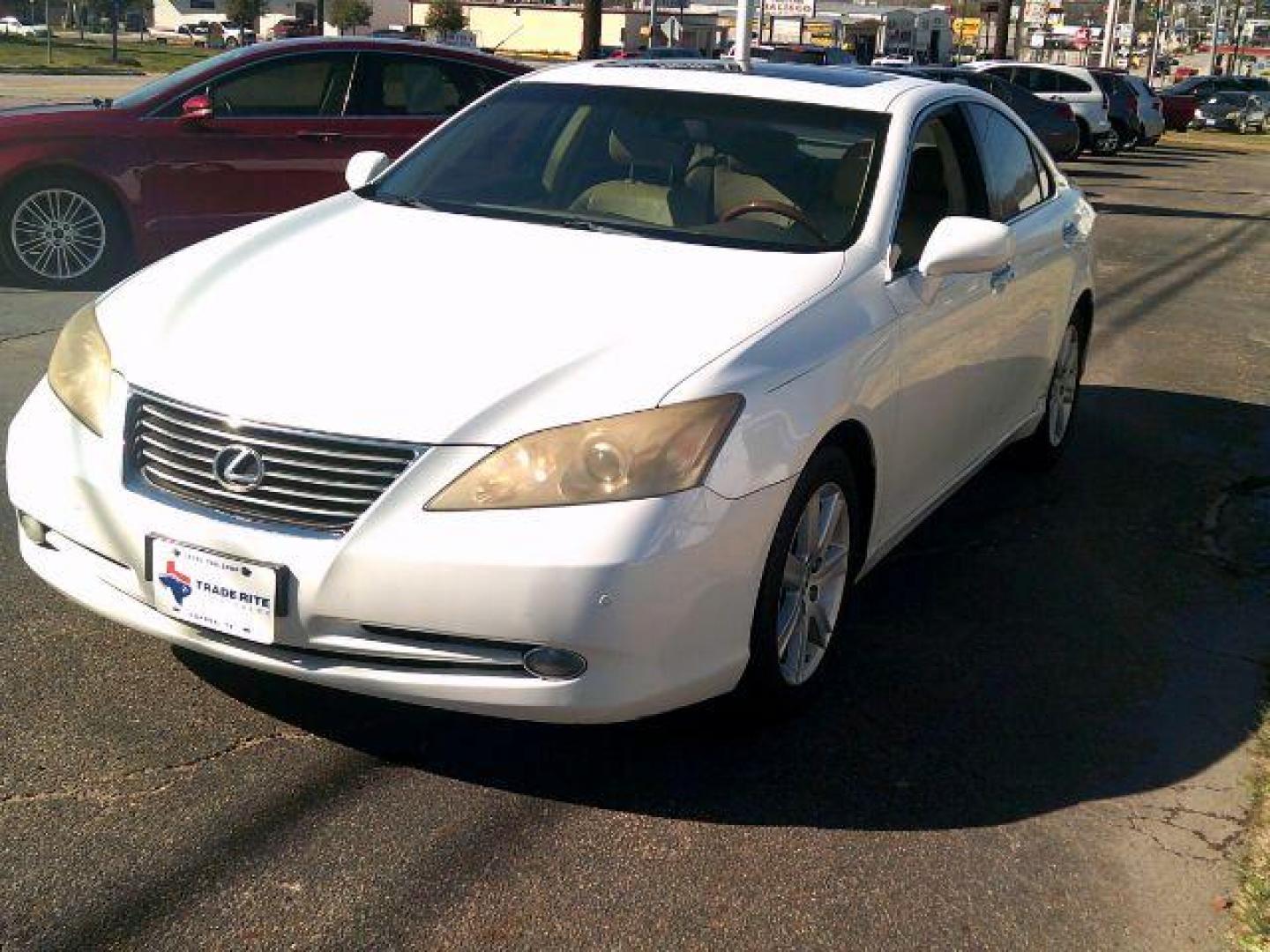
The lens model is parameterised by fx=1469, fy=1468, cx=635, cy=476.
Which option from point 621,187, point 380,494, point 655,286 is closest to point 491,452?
point 380,494

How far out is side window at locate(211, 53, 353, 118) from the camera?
917cm

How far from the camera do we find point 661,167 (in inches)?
179

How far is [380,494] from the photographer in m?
3.04

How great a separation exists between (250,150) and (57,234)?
1258 millimetres

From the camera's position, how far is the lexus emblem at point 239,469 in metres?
3.11

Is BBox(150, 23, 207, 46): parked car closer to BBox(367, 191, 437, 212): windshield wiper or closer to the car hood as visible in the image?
BBox(367, 191, 437, 212): windshield wiper

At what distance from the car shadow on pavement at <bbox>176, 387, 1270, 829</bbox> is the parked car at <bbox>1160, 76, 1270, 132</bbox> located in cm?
3876

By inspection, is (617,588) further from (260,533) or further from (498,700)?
(260,533)

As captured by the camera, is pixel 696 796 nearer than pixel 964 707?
Yes

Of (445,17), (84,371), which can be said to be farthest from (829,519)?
(445,17)

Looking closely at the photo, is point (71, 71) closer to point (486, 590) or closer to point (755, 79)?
point (755, 79)

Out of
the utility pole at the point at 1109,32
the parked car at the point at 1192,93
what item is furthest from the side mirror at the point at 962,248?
the utility pole at the point at 1109,32

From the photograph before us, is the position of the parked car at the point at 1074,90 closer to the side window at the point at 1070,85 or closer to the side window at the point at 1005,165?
the side window at the point at 1070,85

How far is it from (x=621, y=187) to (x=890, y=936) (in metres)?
2.47
